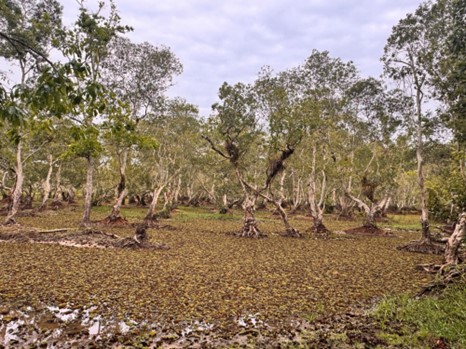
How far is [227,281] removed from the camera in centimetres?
1180

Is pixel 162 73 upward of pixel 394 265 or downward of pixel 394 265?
upward

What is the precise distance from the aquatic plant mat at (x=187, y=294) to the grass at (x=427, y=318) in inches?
26.2

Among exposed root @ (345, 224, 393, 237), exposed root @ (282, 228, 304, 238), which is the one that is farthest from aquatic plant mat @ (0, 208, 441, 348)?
exposed root @ (345, 224, 393, 237)

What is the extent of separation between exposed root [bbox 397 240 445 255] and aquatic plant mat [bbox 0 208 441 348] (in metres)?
2.68

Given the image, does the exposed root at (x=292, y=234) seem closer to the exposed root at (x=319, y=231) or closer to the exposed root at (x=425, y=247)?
the exposed root at (x=319, y=231)

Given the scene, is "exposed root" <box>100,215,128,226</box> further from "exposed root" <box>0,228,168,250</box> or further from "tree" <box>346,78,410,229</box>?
"tree" <box>346,78,410,229</box>

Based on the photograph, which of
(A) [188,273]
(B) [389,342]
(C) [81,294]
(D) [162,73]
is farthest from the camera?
(D) [162,73]

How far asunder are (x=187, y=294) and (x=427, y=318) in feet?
21.1

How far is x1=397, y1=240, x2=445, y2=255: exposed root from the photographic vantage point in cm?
1957

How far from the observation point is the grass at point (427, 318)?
6.92 m

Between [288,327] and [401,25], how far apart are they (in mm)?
21689

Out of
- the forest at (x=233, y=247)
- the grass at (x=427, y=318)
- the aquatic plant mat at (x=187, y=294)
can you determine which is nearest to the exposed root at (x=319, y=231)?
the forest at (x=233, y=247)

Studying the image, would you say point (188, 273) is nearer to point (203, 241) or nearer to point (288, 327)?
point (288, 327)

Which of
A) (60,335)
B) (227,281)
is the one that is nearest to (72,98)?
(60,335)
